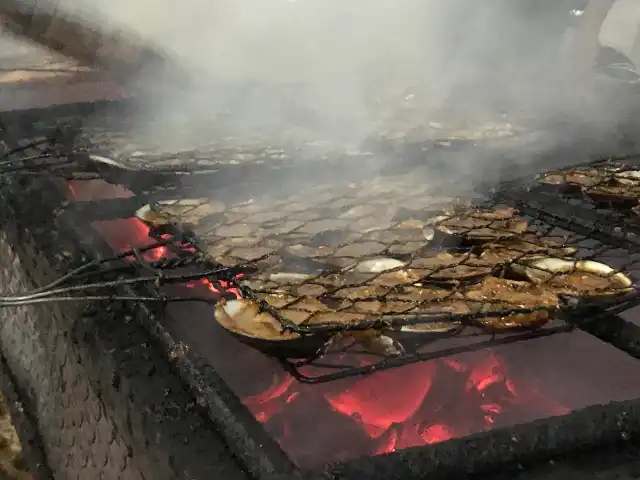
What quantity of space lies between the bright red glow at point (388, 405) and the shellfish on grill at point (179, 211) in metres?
0.15

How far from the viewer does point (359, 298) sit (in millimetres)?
1168

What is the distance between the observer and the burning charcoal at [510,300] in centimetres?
115

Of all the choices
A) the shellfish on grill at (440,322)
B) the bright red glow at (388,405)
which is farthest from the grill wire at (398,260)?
the bright red glow at (388,405)

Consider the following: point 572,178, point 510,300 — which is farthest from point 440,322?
point 572,178

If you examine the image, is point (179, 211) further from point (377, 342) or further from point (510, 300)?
point (510, 300)

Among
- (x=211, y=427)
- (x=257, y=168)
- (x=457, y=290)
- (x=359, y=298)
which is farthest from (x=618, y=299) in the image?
(x=257, y=168)

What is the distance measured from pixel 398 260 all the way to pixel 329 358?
0.28 meters

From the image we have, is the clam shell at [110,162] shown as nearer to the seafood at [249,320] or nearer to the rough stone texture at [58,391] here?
the rough stone texture at [58,391]

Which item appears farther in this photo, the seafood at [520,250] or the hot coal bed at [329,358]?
the seafood at [520,250]

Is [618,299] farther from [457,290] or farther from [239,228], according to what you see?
[239,228]

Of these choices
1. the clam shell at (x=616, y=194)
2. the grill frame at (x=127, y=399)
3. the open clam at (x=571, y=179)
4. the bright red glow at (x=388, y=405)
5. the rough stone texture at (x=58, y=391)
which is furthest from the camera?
the open clam at (x=571, y=179)

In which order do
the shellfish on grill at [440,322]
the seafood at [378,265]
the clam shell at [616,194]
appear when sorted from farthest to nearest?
the clam shell at [616,194] < the seafood at [378,265] < the shellfish on grill at [440,322]

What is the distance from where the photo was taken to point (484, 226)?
5.15 ft

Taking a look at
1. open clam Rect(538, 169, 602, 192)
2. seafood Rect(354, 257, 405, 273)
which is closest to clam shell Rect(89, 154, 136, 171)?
seafood Rect(354, 257, 405, 273)
